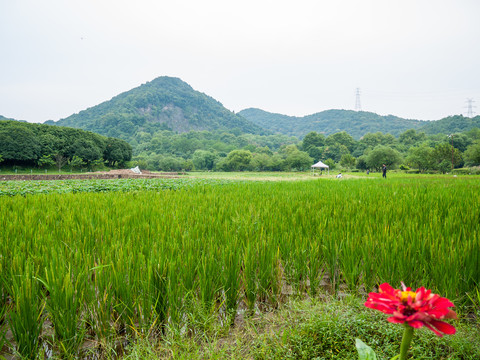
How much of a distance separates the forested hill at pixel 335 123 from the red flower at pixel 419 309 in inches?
5431

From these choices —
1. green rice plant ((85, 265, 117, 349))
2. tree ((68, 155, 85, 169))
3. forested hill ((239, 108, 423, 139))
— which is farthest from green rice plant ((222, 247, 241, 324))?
forested hill ((239, 108, 423, 139))

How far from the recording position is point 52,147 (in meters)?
39.1

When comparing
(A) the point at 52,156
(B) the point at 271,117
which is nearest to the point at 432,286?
(A) the point at 52,156

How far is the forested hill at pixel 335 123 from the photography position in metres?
129

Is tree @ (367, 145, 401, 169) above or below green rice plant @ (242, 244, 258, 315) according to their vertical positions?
above

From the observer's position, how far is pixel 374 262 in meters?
1.96

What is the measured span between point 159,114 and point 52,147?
307 feet

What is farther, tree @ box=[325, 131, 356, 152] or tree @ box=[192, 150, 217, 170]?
tree @ box=[325, 131, 356, 152]

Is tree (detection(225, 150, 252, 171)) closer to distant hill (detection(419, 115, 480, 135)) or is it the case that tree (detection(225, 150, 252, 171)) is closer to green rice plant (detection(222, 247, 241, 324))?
green rice plant (detection(222, 247, 241, 324))

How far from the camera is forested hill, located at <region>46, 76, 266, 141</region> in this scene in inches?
3866

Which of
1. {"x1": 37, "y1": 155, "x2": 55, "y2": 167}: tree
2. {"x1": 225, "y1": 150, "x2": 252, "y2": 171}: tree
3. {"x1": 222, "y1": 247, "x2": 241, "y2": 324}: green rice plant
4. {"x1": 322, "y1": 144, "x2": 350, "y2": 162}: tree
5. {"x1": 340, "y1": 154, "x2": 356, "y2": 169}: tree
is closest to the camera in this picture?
{"x1": 222, "y1": 247, "x2": 241, "y2": 324}: green rice plant

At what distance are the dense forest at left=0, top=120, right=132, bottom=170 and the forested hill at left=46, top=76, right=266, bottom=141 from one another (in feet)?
158

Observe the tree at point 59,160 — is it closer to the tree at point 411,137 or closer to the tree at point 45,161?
the tree at point 45,161

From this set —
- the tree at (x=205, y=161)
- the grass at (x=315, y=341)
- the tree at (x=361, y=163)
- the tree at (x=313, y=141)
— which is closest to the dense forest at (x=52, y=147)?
the tree at (x=205, y=161)
